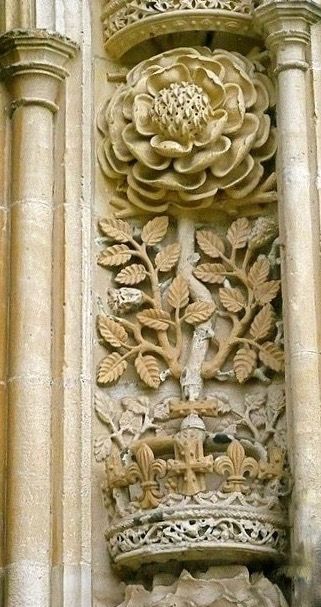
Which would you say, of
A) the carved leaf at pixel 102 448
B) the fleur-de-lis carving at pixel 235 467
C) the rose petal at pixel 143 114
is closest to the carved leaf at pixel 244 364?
the fleur-de-lis carving at pixel 235 467

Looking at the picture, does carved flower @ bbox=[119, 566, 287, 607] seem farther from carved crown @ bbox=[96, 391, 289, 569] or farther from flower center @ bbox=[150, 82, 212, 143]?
flower center @ bbox=[150, 82, 212, 143]

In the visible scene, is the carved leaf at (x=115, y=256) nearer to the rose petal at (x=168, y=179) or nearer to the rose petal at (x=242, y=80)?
the rose petal at (x=168, y=179)

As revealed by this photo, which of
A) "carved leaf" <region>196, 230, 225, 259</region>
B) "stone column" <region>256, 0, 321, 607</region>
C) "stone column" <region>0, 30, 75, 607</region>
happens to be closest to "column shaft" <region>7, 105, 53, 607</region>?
"stone column" <region>0, 30, 75, 607</region>

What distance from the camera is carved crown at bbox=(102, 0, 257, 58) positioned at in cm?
641

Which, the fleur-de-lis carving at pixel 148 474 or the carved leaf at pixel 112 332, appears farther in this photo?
the carved leaf at pixel 112 332

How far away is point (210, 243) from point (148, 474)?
35.0 inches

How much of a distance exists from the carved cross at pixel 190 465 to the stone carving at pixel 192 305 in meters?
0.29

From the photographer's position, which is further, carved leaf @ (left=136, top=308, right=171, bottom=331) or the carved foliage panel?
carved leaf @ (left=136, top=308, right=171, bottom=331)

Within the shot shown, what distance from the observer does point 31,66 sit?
634 cm

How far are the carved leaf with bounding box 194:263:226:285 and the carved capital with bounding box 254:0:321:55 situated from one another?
0.72m

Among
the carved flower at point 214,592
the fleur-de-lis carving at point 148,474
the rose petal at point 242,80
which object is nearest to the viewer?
the carved flower at point 214,592

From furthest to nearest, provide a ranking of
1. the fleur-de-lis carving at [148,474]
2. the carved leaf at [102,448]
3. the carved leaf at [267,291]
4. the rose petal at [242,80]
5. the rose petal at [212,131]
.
A: the rose petal at [242,80] → the rose petal at [212,131] → the carved leaf at [267,291] → the carved leaf at [102,448] → the fleur-de-lis carving at [148,474]

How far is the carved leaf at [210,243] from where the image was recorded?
6.35m

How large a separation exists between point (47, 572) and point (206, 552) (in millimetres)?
502
